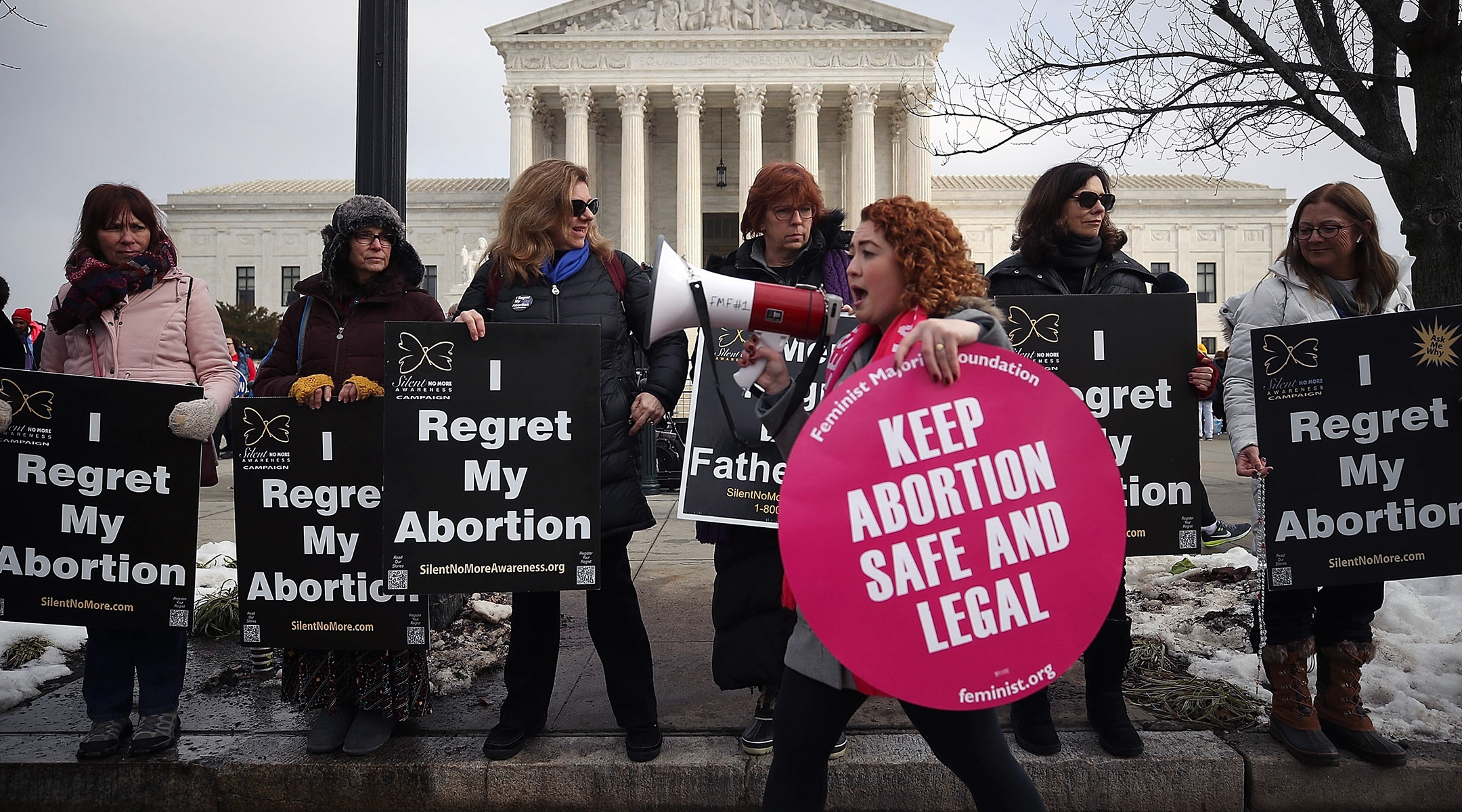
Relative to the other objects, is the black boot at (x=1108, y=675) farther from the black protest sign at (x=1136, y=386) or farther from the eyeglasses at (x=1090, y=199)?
the eyeglasses at (x=1090, y=199)

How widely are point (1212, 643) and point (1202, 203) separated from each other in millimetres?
47541

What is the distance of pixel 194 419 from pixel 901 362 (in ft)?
7.94

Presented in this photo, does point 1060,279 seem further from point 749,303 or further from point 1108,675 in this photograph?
point 749,303

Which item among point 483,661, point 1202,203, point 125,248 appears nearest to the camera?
point 125,248

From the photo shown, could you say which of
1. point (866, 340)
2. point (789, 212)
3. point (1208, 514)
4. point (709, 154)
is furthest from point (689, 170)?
point (866, 340)

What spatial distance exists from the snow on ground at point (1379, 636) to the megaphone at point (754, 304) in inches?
91.4

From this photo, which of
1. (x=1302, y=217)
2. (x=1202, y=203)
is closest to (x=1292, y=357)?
(x=1302, y=217)

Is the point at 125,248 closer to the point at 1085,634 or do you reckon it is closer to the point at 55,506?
the point at 55,506

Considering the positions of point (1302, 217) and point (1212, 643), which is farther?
point (1212, 643)

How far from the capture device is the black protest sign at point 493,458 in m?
3.00

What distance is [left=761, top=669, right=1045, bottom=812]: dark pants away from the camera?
1873 mm

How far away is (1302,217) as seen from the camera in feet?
10.5

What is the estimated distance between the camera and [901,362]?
1.83m

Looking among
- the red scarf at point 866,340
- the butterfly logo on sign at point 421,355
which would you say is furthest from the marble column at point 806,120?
the red scarf at point 866,340
